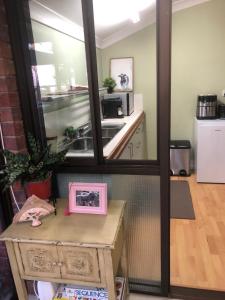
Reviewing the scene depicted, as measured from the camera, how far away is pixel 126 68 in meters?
3.82

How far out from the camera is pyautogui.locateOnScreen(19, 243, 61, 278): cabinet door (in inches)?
50.6

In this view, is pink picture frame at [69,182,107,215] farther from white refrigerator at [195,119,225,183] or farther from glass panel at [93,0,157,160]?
white refrigerator at [195,119,225,183]

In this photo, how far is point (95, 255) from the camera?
4.05 ft

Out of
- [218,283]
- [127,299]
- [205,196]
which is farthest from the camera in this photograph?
[205,196]

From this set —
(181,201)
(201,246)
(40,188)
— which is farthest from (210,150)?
(40,188)

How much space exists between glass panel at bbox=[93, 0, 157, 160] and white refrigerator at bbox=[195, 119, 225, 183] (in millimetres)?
907

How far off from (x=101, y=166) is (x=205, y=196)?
6.86 feet

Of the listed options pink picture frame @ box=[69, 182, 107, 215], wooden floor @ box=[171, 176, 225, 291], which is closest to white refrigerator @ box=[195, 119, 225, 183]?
wooden floor @ box=[171, 176, 225, 291]

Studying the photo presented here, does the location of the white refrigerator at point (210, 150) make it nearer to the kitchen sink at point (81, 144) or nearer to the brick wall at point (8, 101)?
the kitchen sink at point (81, 144)

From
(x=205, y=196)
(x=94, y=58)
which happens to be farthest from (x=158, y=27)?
(x=205, y=196)

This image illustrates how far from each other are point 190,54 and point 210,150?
1449 mm

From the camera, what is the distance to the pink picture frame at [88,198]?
146 centimetres

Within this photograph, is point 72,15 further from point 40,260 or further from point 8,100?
point 40,260

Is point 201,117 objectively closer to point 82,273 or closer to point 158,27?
point 158,27
